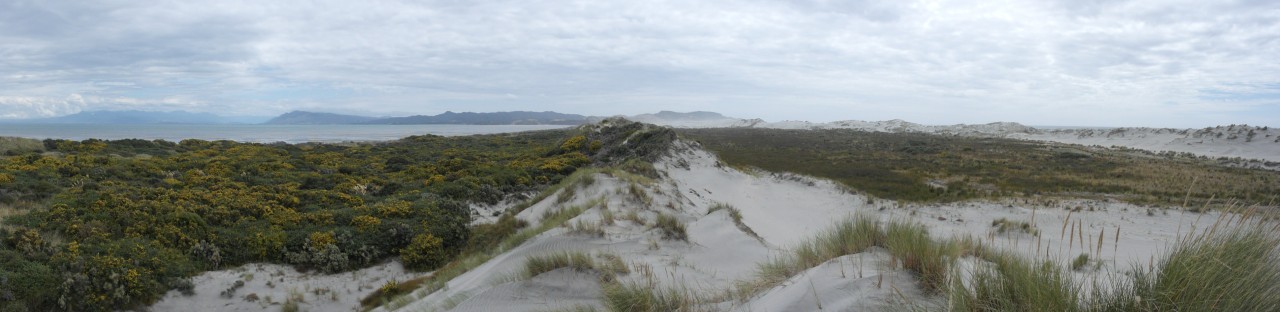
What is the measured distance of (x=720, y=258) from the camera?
22.3 feet

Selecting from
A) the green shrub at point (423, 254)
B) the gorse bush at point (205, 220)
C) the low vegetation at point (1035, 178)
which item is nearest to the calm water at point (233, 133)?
the gorse bush at point (205, 220)

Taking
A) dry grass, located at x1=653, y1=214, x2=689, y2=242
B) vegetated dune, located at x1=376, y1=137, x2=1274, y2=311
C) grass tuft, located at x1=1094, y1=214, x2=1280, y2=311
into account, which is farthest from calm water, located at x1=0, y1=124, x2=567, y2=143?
grass tuft, located at x1=1094, y1=214, x2=1280, y2=311

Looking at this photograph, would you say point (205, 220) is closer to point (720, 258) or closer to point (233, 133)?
point (720, 258)

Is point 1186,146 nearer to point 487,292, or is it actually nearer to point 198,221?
point 487,292

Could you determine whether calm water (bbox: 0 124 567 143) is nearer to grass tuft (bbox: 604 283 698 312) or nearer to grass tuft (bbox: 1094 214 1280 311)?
grass tuft (bbox: 604 283 698 312)

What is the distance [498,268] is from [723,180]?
15.1 meters

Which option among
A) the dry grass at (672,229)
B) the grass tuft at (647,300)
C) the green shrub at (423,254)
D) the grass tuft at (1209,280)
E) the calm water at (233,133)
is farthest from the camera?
the calm water at (233,133)

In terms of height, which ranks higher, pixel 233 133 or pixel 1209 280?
pixel 1209 280

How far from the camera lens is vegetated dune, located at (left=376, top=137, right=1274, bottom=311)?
3502 mm

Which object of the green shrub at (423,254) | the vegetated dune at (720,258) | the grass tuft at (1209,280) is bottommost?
the green shrub at (423,254)

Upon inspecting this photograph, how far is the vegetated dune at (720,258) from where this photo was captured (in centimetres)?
350

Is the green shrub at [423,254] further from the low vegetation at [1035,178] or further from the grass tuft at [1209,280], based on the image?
the low vegetation at [1035,178]

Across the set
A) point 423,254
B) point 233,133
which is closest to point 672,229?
point 423,254

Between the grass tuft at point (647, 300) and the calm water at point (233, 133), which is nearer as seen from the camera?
the grass tuft at point (647, 300)
